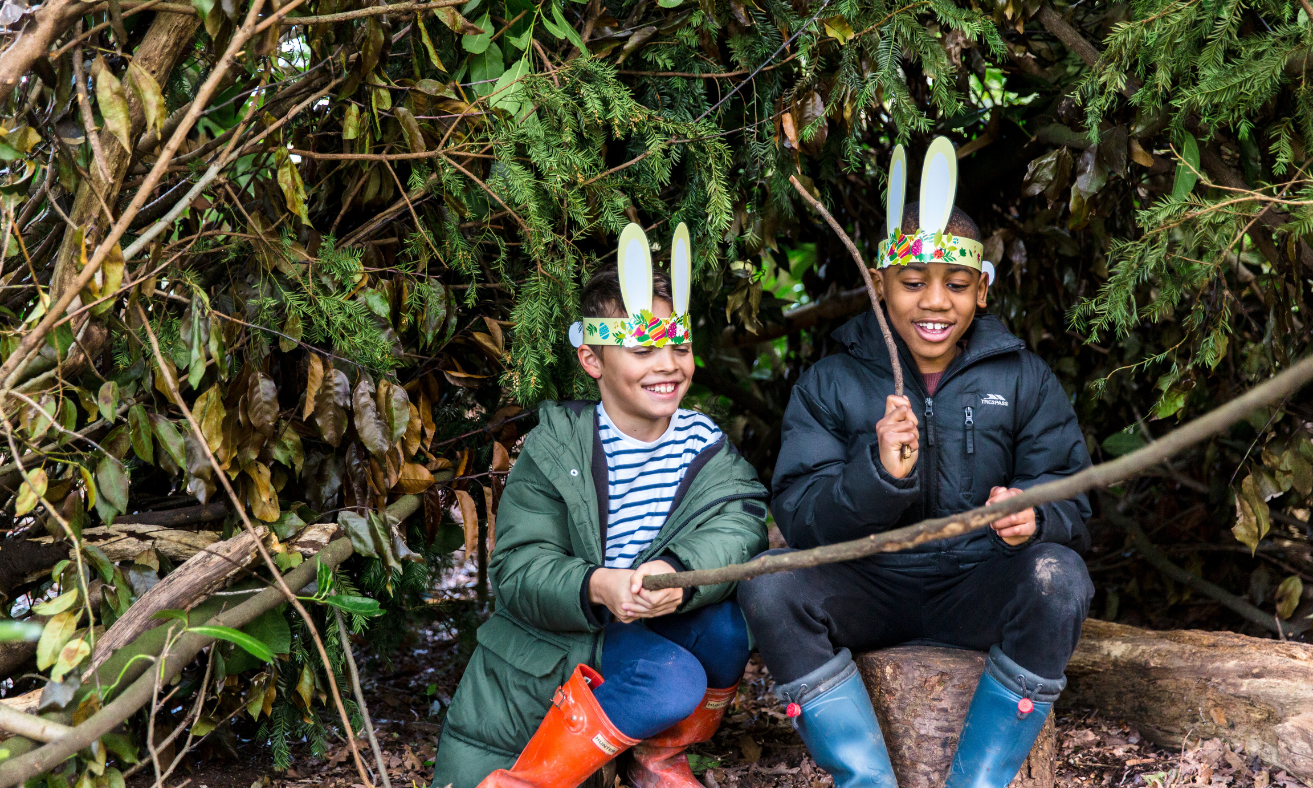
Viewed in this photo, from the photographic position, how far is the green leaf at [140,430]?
74.9 inches

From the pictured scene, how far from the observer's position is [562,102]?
7.18 feet

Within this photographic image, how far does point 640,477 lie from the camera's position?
2355 millimetres

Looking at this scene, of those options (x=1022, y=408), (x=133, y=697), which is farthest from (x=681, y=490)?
(x=133, y=697)

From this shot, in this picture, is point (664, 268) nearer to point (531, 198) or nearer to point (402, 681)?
point (531, 198)

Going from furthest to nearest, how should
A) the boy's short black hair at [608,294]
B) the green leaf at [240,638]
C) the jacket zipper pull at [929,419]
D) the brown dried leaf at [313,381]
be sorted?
1. the boy's short black hair at [608,294]
2. the jacket zipper pull at [929,419]
3. the brown dried leaf at [313,381]
4. the green leaf at [240,638]

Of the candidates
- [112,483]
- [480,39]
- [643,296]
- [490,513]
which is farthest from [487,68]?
[112,483]

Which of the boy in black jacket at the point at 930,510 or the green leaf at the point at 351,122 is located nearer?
the boy in black jacket at the point at 930,510

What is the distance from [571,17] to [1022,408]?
54.4 inches

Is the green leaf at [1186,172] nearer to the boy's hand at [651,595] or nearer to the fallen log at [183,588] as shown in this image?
the boy's hand at [651,595]

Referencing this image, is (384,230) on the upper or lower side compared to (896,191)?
lower

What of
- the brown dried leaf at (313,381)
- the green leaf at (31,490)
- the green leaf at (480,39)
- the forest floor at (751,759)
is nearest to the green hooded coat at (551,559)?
the forest floor at (751,759)

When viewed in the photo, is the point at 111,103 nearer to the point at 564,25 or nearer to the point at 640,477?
the point at 564,25

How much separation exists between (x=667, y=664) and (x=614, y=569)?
0.22 metres

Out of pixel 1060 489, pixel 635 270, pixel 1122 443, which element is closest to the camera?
pixel 1060 489
